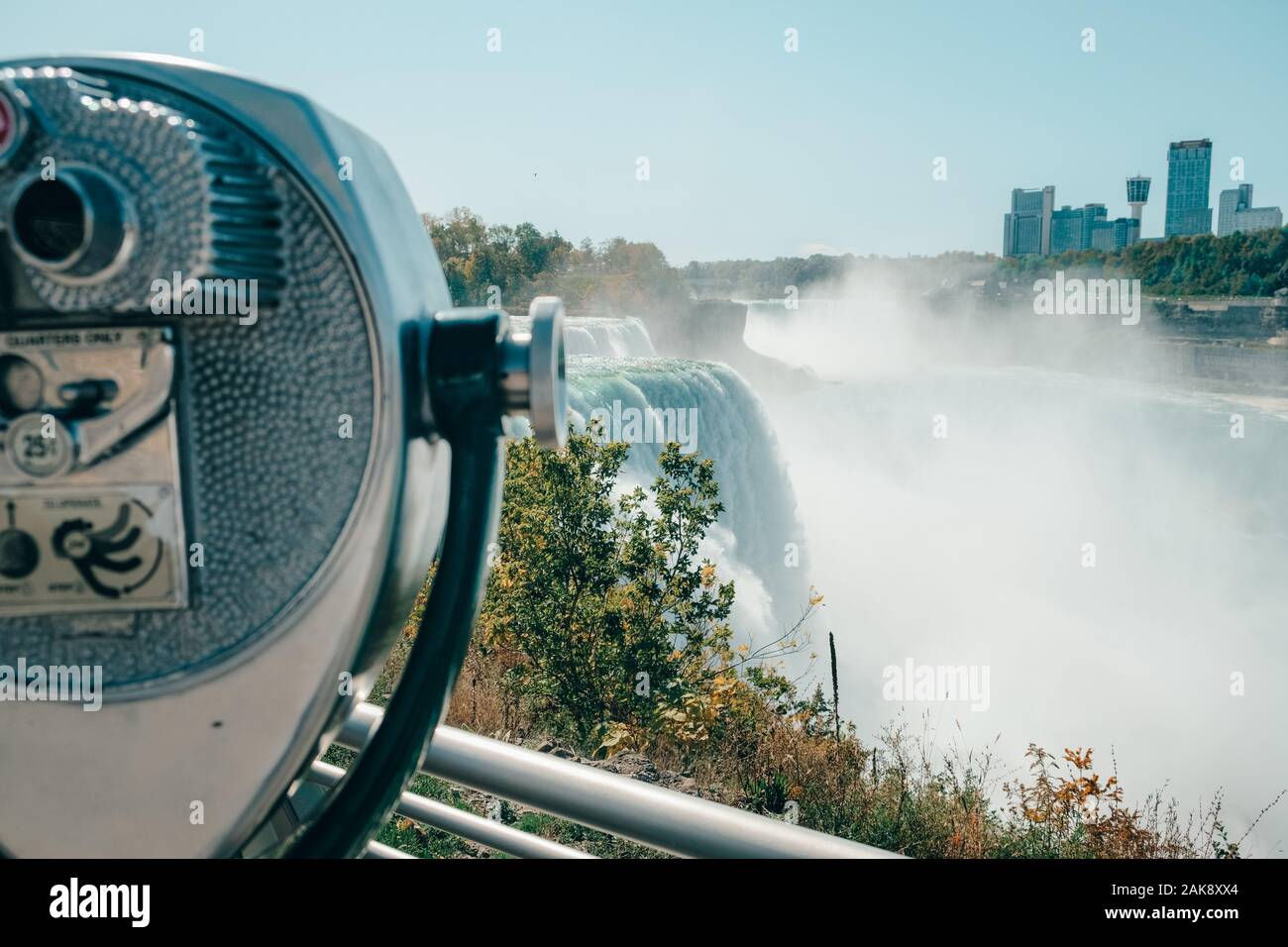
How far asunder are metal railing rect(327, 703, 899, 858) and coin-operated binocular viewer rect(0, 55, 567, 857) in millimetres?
160

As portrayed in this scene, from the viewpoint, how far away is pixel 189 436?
0.55m

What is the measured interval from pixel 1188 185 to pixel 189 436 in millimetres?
61638

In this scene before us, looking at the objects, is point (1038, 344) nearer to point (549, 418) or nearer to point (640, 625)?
point (640, 625)

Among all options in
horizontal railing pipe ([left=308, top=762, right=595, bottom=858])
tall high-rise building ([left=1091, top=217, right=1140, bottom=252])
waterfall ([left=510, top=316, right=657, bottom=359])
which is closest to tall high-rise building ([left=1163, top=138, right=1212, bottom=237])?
tall high-rise building ([left=1091, top=217, right=1140, bottom=252])

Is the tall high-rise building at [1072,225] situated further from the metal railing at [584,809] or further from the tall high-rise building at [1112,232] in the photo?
the metal railing at [584,809]

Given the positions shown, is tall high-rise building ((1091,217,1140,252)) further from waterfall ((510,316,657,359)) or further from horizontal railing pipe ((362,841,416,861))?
horizontal railing pipe ((362,841,416,861))

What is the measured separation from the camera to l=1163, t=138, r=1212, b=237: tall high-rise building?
50500 mm

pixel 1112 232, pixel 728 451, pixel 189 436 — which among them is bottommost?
pixel 728 451

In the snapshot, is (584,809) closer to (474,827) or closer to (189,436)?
(474,827)

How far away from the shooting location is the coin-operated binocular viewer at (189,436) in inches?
21.2

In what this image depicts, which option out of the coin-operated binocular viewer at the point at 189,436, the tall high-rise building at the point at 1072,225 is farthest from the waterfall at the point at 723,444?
the tall high-rise building at the point at 1072,225

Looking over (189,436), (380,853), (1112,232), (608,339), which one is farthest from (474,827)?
(1112,232)

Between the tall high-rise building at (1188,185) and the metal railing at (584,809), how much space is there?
184 feet
